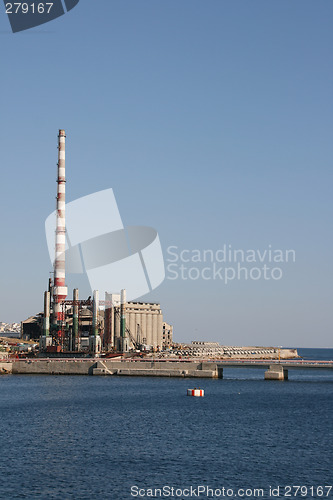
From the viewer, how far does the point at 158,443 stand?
56125 millimetres

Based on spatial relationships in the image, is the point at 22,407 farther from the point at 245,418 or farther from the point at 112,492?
the point at 112,492

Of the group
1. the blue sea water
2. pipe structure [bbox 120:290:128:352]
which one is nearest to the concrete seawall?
the blue sea water

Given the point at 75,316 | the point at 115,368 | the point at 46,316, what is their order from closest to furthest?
the point at 115,368
the point at 75,316
the point at 46,316

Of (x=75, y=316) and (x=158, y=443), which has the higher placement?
(x=75, y=316)

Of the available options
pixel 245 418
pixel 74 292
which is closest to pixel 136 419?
pixel 245 418

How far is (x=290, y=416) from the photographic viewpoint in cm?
7462

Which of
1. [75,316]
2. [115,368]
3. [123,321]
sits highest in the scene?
[75,316]

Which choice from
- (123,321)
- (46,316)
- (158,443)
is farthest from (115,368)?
(158,443)

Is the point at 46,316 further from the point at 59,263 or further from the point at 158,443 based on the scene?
the point at 158,443

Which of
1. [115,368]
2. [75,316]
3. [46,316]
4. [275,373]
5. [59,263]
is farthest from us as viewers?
[59,263]

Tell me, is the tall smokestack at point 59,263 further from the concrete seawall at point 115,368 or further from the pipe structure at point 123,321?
the concrete seawall at point 115,368

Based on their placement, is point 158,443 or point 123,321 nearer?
point 158,443

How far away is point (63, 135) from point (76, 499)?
6107 inches

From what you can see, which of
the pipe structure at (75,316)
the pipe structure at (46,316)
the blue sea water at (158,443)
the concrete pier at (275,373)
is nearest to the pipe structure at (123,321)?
the pipe structure at (75,316)
